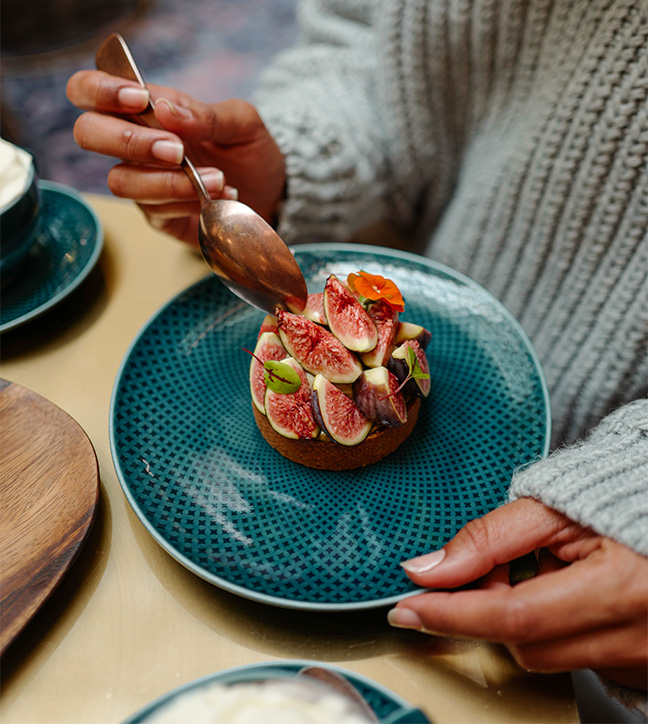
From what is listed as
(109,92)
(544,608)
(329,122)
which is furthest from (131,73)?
(544,608)

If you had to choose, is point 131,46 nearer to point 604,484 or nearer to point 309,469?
point 309,469

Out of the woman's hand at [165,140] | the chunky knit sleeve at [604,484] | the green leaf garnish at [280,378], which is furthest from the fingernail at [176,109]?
the chunky knit sleeve at [604,484]

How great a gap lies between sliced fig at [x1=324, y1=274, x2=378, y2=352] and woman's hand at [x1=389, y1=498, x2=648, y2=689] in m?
0.34

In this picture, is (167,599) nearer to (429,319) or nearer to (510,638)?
(510,638)

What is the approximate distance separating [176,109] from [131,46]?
3664 millimetres

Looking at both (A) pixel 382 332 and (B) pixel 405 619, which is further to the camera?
(A) pixel 382 332

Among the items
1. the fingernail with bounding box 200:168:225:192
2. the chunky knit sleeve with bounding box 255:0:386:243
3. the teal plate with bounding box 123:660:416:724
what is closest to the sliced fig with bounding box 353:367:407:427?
the teal plate with bounding box 123:660:416:724

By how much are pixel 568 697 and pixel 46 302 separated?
102 cm

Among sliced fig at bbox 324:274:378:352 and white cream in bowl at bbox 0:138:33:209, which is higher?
white cream in bowl at bbox 0:138:33:209

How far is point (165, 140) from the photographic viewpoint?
100 cm

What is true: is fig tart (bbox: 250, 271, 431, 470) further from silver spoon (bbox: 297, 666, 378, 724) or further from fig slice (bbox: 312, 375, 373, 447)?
silver spoon (bbox: 297, 666, 378, 724)

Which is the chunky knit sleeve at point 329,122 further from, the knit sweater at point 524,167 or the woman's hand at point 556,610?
the woman's hand at point 556,610

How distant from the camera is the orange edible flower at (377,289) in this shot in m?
0.90

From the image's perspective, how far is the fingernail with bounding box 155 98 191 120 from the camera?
997mm
